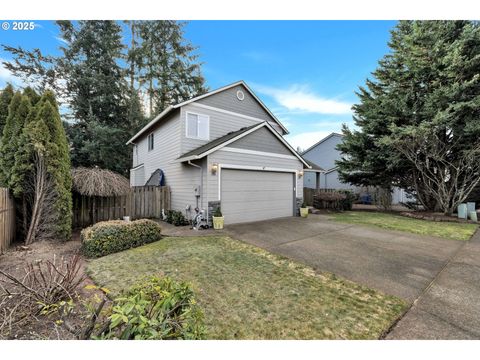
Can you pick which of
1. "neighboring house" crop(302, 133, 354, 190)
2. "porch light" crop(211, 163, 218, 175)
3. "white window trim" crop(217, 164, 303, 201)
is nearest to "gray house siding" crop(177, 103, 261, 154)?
"porch light" crop(211, 163, 218, 175)

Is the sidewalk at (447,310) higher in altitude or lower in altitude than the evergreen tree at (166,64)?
lower

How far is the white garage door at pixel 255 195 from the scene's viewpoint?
864 cm

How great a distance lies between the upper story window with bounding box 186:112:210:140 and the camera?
9828 mm

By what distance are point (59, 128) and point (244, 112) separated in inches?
323

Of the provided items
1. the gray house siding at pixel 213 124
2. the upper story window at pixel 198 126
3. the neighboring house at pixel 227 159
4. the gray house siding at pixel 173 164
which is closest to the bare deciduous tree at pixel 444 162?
the neighboring house at pixel 227 159

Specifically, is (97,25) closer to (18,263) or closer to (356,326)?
(18,263)

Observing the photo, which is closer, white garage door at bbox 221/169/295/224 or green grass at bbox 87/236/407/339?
green grass at bbox 87/236/407/339

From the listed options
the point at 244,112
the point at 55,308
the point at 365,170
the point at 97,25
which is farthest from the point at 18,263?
the point at 97,25

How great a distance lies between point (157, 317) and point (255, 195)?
7.86 metres

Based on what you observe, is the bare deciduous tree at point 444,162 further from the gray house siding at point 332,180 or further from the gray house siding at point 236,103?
the gray house siding at point 332,180

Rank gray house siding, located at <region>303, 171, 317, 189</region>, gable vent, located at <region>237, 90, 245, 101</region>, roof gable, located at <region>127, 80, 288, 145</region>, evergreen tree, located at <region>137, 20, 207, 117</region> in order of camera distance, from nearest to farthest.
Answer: roof gable, located at <region>127, 80, 288, 145</region> < gable vent, located at <region>237, 90, 245, 101</region> < evergreen tree, located at <region>137, 20, 207, 117</region> < gray house siding, located at <region>303, 171, 317, 189</region>

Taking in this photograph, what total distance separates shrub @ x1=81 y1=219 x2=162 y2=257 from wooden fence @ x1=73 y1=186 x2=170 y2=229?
2.91 meters

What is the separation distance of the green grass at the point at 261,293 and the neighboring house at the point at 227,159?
3555 mm

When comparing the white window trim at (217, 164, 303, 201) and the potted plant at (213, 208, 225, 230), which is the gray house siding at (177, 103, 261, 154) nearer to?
the white window trim at (217, 164, 303, 201)
